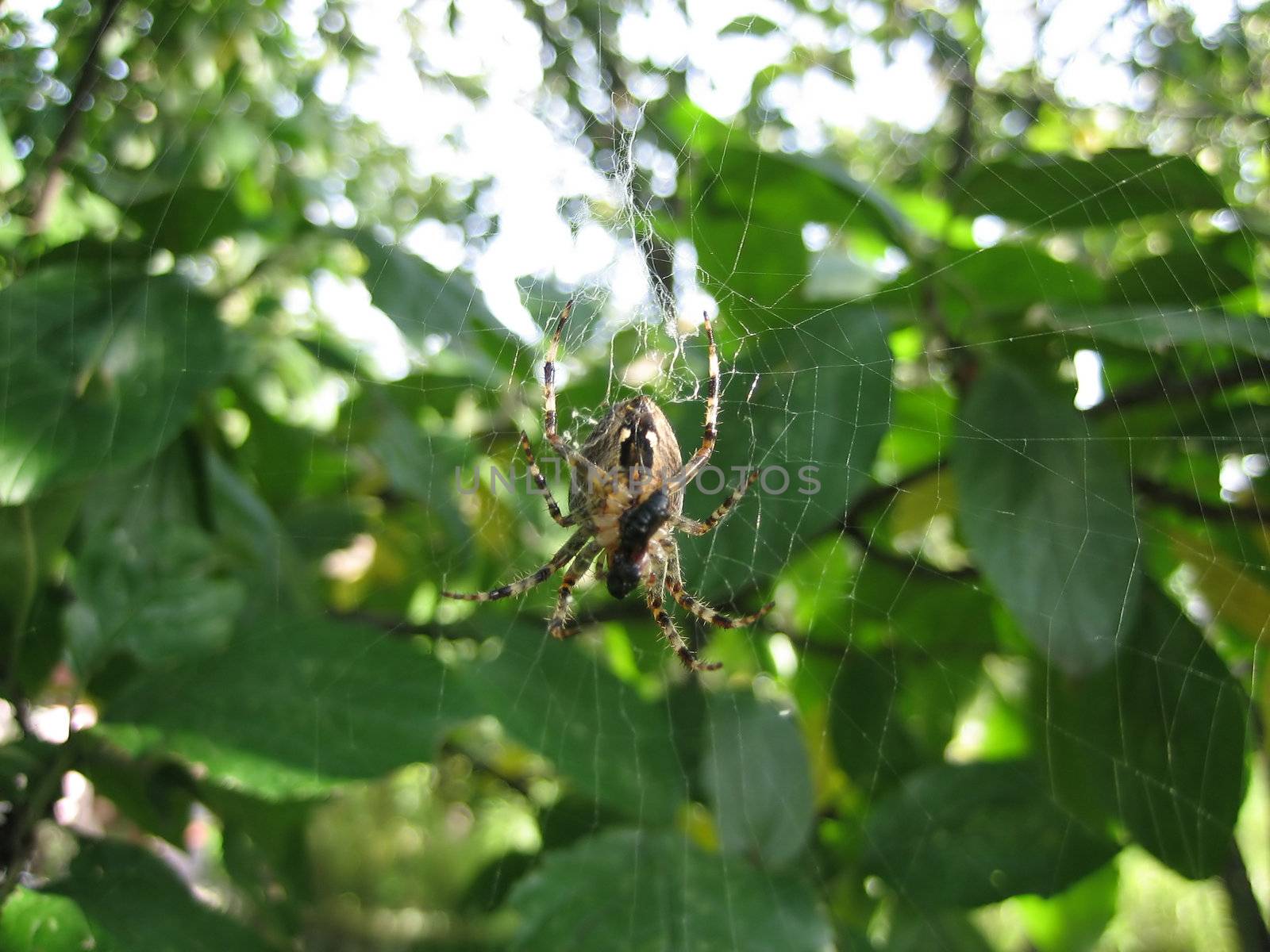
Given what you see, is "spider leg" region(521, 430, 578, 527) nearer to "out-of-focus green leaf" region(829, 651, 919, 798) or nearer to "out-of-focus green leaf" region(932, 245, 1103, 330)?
"out-of-focus green leaf" region(829, 651, 919, 798)

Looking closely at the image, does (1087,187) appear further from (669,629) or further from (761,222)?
(669,629)

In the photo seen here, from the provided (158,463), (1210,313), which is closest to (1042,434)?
(1210,313)

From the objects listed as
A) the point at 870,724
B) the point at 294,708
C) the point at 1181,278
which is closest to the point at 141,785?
the point at 294,708

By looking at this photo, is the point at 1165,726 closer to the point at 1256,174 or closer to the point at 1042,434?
the point at 1042,434

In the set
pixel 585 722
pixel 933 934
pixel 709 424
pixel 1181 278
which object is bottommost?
pixel 933 934

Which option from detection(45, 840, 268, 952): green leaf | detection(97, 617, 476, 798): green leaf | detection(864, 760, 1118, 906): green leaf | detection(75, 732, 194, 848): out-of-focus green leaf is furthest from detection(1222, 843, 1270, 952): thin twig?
detection(75, 732, 194, 848): out-of-focus green leaf
